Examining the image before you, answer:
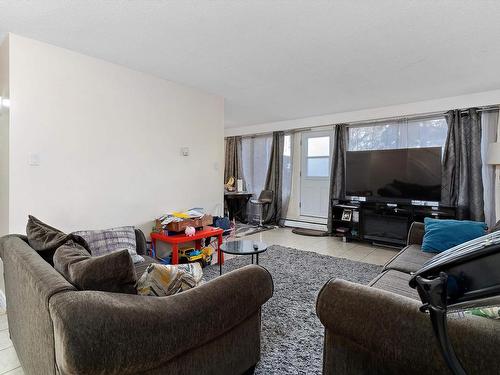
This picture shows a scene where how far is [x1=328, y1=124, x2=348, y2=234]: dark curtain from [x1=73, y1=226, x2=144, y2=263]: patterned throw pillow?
3.77 meters

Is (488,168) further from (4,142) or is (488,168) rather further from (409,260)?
(4,142)

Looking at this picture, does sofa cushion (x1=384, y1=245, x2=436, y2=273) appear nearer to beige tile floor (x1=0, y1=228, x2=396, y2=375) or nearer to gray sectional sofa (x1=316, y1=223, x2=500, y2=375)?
gray sectional sofa (x1=316, y1=223, x2=500, y2=375)

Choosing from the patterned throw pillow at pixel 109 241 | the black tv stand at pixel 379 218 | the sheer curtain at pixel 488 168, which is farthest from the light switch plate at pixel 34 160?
the sheer curtain at pixel 488 168

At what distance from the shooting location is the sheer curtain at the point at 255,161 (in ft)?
21.5

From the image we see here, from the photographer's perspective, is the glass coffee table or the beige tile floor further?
the beige tile floor

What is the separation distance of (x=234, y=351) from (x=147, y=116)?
9.15 feet

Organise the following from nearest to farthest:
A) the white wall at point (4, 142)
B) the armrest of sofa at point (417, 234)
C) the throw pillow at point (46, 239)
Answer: the throw pillow at point (46, 239)
the white wall at point (4, 142)
the armrest of sofa at point (417, 234)

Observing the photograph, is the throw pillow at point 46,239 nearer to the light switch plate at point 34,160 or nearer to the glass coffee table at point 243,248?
the light switch plate at point 34,160

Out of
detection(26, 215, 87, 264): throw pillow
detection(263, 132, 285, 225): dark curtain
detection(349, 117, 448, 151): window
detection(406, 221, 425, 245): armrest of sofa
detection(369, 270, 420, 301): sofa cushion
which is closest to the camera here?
detection(26, 215, 87, 264): throw pillow

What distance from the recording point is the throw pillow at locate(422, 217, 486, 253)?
2.36m

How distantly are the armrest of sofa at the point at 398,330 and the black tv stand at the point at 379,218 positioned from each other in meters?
3.66

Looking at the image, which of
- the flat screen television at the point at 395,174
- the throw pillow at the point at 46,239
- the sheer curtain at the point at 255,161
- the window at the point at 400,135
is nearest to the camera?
the throw pillow at the point at 46,239

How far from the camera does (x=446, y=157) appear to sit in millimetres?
4215

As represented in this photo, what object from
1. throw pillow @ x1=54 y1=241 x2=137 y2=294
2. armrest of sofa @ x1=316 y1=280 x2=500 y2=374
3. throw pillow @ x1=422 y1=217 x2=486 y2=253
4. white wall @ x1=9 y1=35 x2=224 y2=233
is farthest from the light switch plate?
throw pillow @ x1=422 y1=217 x2=486 y2=253
